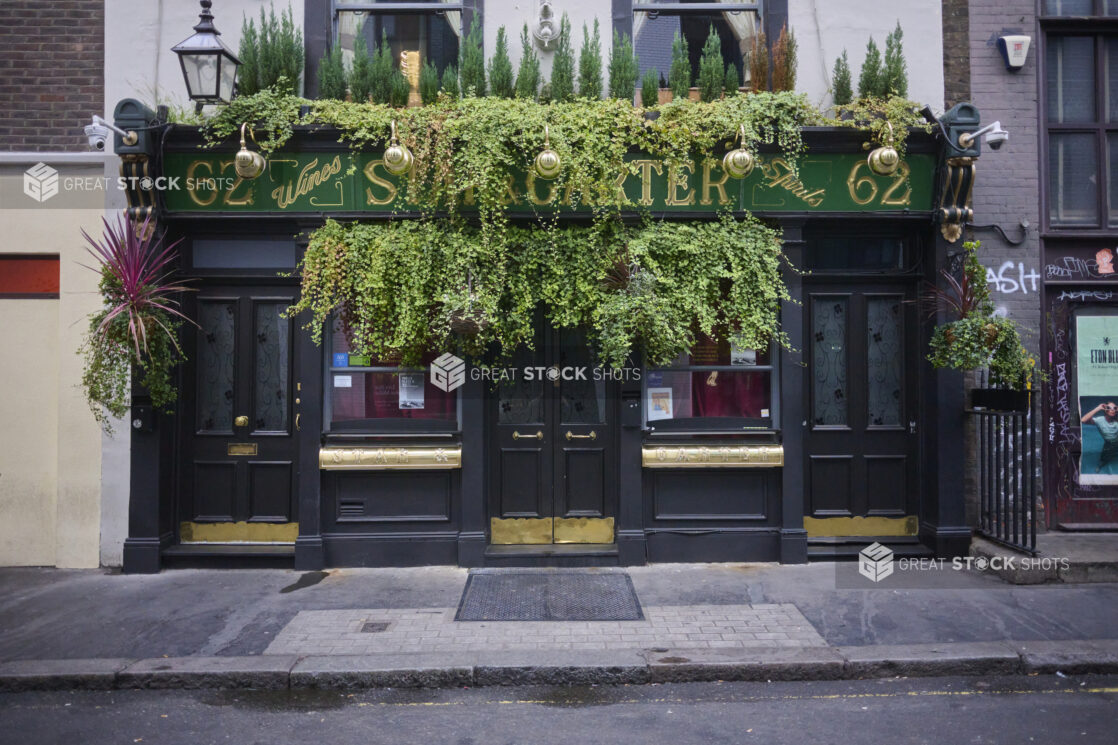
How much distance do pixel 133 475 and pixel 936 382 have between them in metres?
7.96

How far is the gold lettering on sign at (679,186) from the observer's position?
25.3 ft

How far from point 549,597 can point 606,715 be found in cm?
203

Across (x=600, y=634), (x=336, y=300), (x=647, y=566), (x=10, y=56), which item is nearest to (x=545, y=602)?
(x=600, y=634)

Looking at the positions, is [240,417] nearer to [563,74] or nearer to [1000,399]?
[563,74]

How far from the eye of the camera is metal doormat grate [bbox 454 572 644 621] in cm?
648

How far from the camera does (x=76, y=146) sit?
26.2ft

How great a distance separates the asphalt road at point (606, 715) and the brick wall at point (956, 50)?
18.8ft

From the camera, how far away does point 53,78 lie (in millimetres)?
7984

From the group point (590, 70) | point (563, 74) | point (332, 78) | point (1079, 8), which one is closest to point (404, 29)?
point (332, 78)

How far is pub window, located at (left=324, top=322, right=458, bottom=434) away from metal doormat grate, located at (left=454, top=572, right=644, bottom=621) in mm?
1672

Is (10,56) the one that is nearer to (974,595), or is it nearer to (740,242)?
(740,242)

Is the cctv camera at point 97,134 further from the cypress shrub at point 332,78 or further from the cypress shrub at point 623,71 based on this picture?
the cypress shrub at point 623,71

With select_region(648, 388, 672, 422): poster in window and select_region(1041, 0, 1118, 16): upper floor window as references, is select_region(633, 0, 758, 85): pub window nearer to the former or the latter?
select_region(1041, 0, 1118, 16): upper floor window

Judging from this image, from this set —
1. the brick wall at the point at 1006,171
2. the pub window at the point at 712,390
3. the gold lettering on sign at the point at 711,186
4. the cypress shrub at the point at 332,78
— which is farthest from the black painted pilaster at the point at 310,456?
the brick wall at the point at 1006,171
